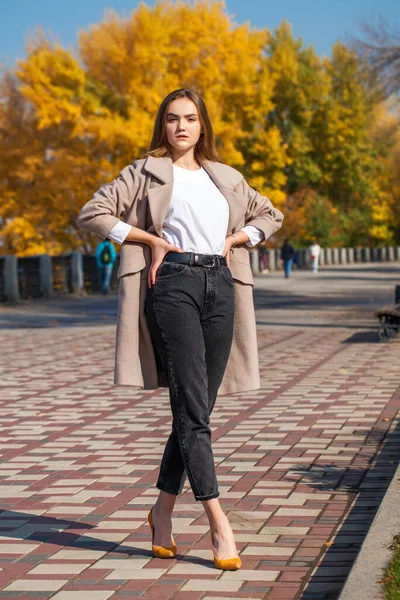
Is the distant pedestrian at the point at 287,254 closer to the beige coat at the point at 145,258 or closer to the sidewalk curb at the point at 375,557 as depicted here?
the sidewalk curb at the point at 375,557

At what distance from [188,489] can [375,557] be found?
2.20 m

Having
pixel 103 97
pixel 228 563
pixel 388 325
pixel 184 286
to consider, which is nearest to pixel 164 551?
pixel 228 563

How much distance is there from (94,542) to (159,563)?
485mm

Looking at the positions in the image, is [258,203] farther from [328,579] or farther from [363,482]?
[363,482]

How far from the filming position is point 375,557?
14.2ft

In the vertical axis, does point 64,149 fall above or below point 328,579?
above

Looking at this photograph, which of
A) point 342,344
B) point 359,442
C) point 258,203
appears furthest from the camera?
point 342,344

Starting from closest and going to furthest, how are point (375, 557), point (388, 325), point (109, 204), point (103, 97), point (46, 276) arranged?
point (375, 557) → point (109, 204) → point (388, 325) → point (46, 276) → point (103, 97)

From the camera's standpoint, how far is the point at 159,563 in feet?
15.7

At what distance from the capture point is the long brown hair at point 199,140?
472 cm

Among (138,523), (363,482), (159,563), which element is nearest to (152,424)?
(363,482)

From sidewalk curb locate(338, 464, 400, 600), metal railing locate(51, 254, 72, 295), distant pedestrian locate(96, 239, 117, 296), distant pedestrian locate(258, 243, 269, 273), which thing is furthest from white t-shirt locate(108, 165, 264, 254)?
distant pedestrian locate(258, 243, 269, 273)

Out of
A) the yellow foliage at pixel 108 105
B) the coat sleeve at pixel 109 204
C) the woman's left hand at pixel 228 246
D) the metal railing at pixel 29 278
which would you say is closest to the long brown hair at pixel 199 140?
the coat sleeve at pixel 109 204

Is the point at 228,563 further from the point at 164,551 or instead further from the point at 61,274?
the point at 61,274
